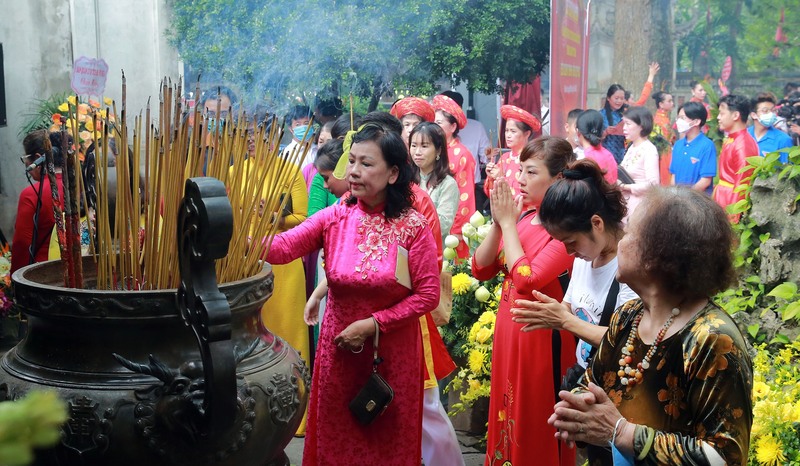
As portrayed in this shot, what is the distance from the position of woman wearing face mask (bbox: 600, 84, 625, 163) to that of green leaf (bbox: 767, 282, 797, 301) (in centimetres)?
372

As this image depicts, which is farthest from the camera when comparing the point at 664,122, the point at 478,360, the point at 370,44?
the point at 664,122

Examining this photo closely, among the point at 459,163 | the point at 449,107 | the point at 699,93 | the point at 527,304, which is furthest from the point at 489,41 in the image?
the point at 527,304

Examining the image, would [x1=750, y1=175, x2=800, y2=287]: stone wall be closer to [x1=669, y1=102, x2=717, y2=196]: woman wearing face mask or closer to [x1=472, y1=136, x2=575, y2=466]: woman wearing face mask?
[x1=472, y1=136, x2=575, y2=466]: woman wearing face mask

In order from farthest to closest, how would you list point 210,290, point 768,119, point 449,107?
1. point 768,119
2. point 449,107
3. point 210,290

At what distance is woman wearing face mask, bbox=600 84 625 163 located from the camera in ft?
22.8

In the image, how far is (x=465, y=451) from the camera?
145 inches

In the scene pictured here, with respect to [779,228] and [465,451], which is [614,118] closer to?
[779,228]

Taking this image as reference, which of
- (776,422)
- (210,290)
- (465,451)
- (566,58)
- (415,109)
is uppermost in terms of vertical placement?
(566,58)

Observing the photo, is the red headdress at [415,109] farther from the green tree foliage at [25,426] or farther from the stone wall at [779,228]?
the green tree foliage at [25,426]

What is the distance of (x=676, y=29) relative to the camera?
831 centimetres

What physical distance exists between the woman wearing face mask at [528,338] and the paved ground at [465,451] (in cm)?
72

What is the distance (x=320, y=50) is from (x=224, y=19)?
38.1 inches

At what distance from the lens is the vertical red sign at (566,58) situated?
5.64m

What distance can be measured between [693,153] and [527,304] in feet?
14.8
